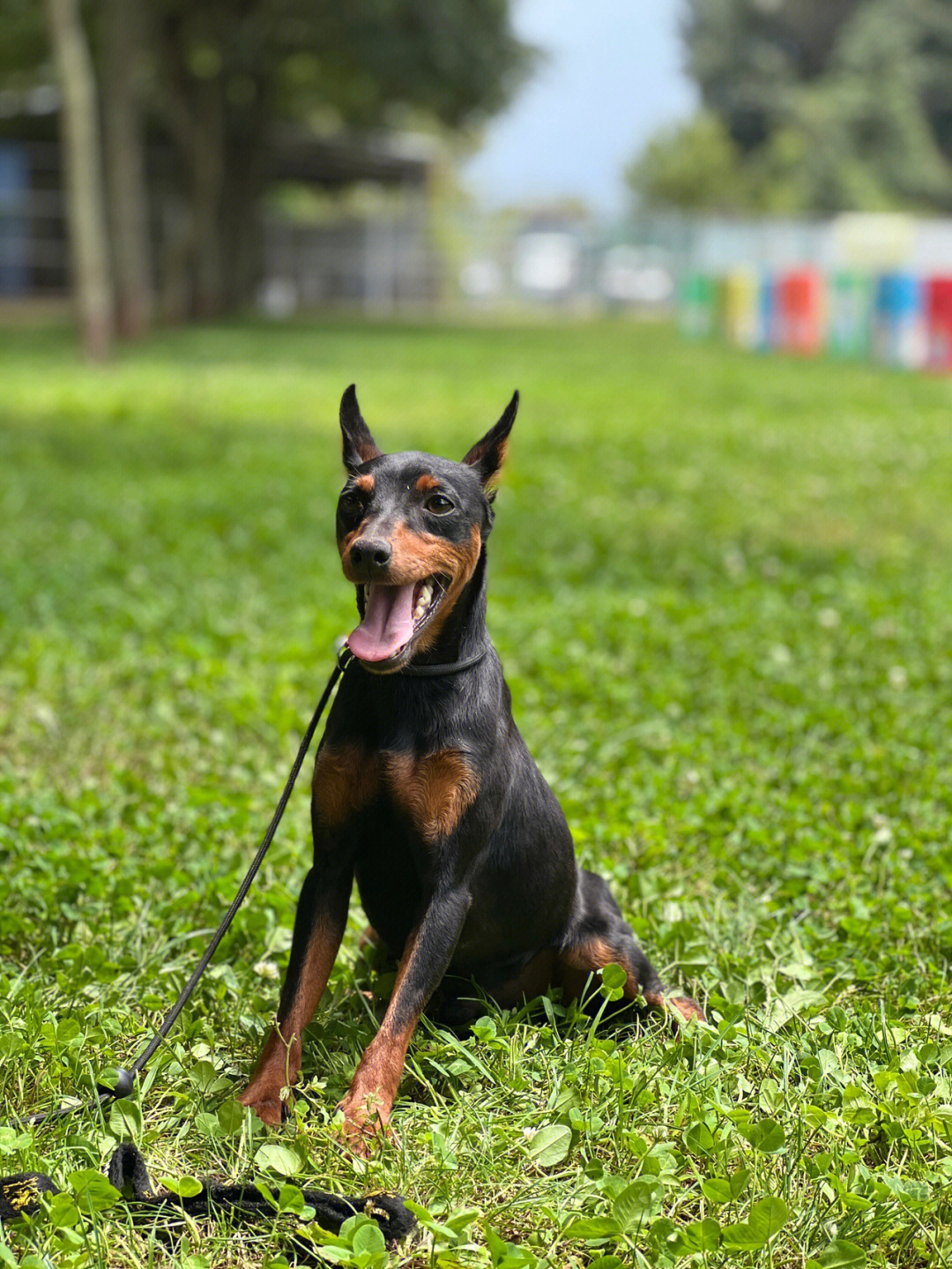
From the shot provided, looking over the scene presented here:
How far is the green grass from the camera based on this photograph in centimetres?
246

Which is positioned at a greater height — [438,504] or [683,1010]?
[438,504]

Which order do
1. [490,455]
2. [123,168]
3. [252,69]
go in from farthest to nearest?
1. [252,69]
2. [123,168]
3. [490,455]

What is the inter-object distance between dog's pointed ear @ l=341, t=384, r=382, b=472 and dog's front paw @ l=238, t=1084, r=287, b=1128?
3.90 feet

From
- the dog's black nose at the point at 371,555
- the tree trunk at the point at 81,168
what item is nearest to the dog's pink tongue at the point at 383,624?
the dog's black nose at the point at 371,555

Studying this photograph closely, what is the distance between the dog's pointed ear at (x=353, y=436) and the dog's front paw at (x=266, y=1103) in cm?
119

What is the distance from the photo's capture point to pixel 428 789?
2611mm

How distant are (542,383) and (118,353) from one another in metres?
6.10

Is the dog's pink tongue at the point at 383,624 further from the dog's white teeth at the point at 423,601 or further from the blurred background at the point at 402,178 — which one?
the blurred background at the point at 402,178

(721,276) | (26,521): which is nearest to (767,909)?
(26,521)

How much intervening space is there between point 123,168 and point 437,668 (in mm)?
20515

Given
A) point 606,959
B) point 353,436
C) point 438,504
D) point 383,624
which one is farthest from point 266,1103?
point 353,436

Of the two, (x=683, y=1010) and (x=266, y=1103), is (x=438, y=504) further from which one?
(x=683, y=1010)

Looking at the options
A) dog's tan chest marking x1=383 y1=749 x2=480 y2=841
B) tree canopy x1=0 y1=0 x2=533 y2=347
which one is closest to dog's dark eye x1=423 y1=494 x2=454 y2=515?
dog's tan chest marking x1=383 y1=749 x2=480 y2=841

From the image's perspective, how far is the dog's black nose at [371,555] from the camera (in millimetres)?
2418
